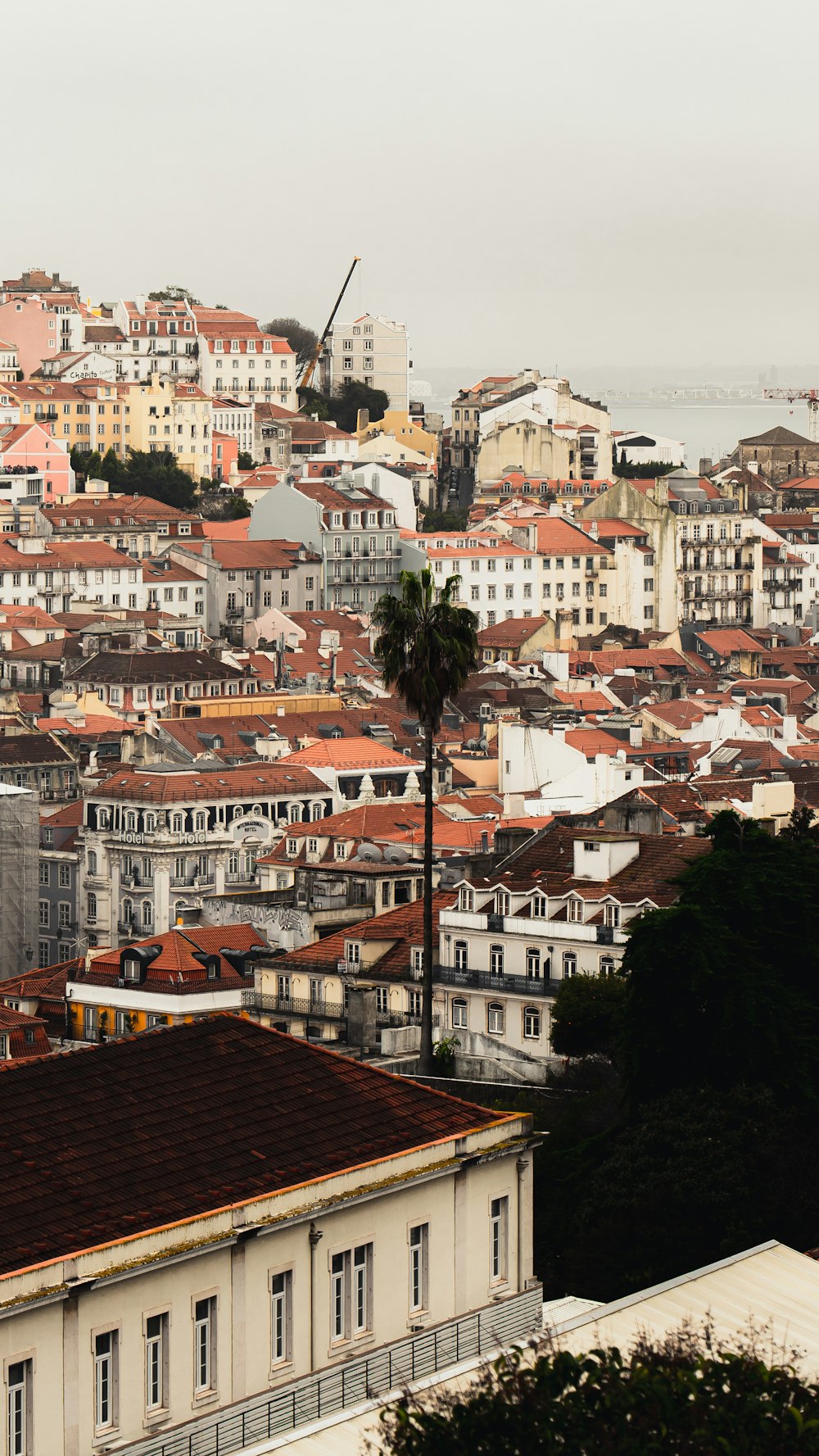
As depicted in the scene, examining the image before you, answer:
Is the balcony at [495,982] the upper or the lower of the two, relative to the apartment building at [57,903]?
upper

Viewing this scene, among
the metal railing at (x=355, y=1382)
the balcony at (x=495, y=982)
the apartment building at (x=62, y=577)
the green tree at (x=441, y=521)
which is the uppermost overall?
the green tree at (x=441, y=521)

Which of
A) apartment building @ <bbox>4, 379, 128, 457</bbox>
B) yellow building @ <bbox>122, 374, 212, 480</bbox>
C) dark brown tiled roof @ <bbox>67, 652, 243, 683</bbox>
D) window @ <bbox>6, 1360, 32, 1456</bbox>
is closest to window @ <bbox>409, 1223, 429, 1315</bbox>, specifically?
window @ <bbox>6, 1360, 32, 1456</bbox>

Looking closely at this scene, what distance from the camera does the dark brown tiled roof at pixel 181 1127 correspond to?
2914 centimetres

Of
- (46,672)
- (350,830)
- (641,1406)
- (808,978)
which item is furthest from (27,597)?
(641,1406)

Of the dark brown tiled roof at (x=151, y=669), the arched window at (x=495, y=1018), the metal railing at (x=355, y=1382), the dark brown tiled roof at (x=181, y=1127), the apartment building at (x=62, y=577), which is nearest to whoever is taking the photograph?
the metal railing at (x=355, y=1382)

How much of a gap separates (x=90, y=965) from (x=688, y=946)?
87.4 ft

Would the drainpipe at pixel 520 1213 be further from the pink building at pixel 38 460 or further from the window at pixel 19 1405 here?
the pink building at pixel 38 460

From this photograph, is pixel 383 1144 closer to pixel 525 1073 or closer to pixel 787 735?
pixel 525 1073

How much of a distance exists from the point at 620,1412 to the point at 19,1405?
21.3 feet

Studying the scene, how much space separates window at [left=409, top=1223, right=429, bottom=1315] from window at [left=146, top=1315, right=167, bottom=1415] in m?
3.74

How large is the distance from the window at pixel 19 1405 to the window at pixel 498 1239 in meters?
7.00

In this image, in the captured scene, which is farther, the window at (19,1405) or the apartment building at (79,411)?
the apartment building at (79,411)

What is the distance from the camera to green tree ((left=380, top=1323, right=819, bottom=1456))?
22828mm

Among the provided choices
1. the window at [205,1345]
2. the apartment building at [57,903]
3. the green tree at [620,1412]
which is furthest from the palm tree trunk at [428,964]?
the apartment building at [57,903]
